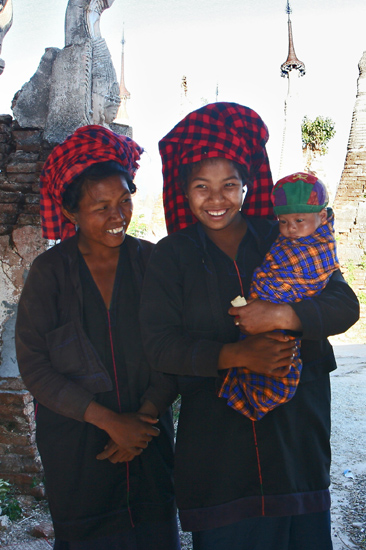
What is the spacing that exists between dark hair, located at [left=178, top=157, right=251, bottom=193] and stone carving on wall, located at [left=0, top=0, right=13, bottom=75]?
268cm

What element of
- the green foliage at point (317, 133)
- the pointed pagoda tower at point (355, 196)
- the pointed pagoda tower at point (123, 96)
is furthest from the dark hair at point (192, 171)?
the pointed pagoda tower at point (123, 96)

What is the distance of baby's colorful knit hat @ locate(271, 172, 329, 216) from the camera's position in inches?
65.9

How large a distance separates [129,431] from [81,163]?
1.03 metres

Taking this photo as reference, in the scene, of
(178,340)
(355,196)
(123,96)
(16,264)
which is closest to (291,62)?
(355,196)

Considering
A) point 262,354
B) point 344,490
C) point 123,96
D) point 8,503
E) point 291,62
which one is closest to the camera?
point 262,354

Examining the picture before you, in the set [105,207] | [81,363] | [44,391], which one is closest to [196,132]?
[105,207]

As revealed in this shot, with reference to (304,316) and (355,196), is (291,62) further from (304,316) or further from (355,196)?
A: (304,316)

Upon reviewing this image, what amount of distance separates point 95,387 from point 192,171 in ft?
2.82

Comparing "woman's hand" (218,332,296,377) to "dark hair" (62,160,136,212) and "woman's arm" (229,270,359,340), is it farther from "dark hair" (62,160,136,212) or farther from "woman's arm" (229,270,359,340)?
"dark hair" (62,160,136,212)

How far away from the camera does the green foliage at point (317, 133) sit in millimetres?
17516

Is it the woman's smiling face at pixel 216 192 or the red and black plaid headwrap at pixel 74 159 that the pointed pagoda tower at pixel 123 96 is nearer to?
the red and black plaid headwrap at pixel 74 159

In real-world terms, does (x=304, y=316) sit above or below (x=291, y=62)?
below

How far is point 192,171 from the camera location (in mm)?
1726

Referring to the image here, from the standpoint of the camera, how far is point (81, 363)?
5.71ft
